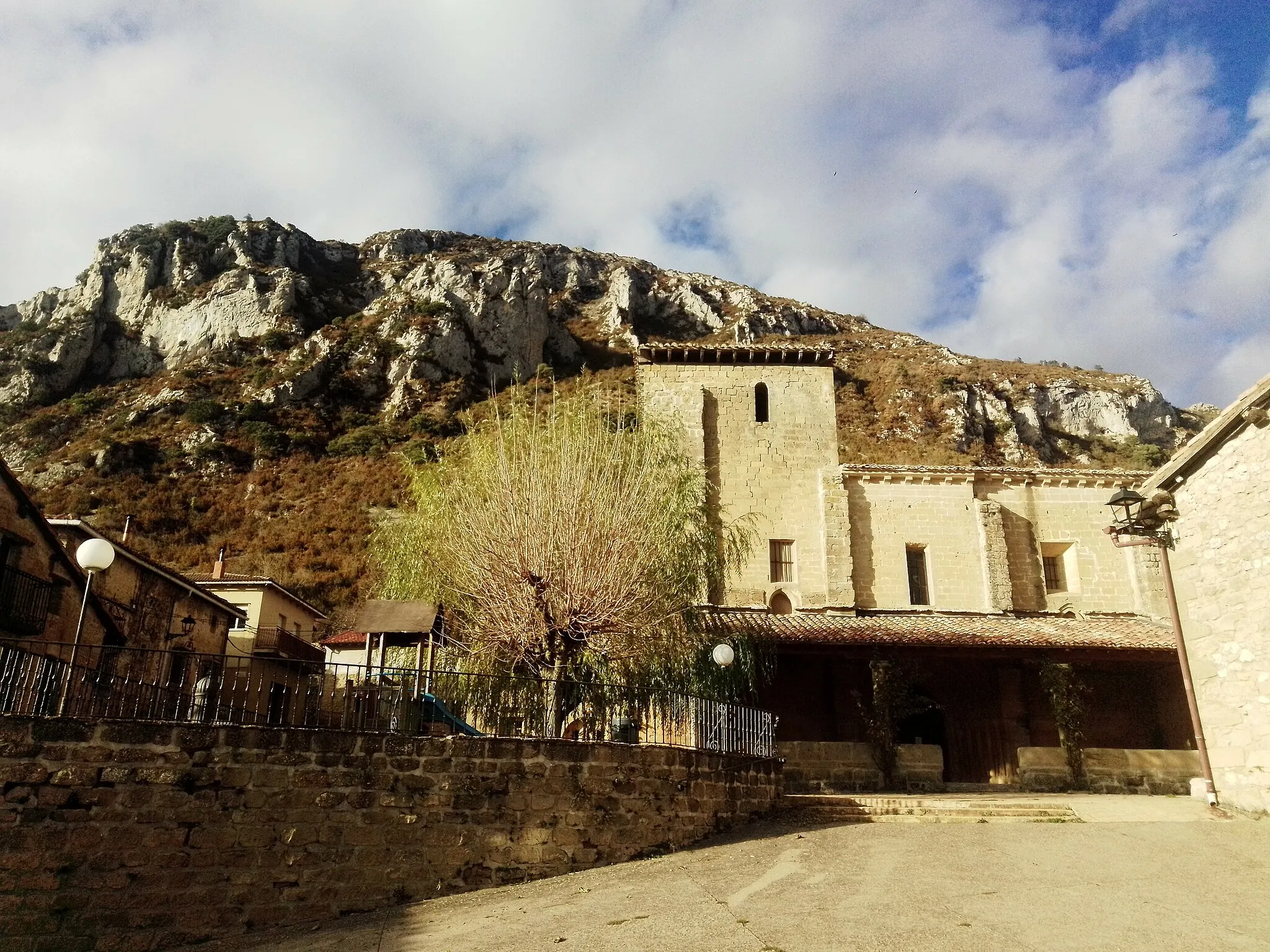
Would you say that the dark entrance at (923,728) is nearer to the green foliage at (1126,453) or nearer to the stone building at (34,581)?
the stone building at (34,581)

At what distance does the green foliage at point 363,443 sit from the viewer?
51.4 m

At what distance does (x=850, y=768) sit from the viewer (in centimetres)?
1762

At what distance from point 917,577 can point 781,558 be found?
13.4 ft

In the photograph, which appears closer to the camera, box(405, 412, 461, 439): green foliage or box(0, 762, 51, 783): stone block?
box(0, 762, 51, 783): stone block

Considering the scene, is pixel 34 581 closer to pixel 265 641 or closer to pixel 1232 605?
pixel 265 641

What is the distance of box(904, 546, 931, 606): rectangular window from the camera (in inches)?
961

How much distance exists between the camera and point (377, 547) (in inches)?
782

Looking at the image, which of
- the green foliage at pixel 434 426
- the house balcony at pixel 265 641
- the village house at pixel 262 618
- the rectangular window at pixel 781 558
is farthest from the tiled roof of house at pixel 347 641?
the green foliage at pixel 434 426

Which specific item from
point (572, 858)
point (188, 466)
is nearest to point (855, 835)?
point (572, 858)

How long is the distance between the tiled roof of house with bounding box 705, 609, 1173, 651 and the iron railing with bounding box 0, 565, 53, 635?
12.9 m

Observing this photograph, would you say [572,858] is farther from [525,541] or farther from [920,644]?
[920,644]

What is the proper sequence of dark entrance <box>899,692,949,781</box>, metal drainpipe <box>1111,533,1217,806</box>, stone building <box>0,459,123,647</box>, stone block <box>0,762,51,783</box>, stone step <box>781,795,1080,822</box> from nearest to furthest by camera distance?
stone block <box>0,762,51,783</box>
metal drainpipe <box>1111,533,1217,806</box>
stone step <box>781,795,1080,822</box>
stone building <box>0,459,123,647</box>
dark entrance <box>899,692,949,781</box>

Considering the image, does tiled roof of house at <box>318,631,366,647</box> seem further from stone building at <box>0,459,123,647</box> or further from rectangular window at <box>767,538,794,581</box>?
rectangular window at <box>767,538,794,581</box>

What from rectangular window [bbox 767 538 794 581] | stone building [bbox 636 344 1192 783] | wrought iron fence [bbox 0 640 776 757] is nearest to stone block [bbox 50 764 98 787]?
wrought iron fence [bbox 0 640 776 757]
